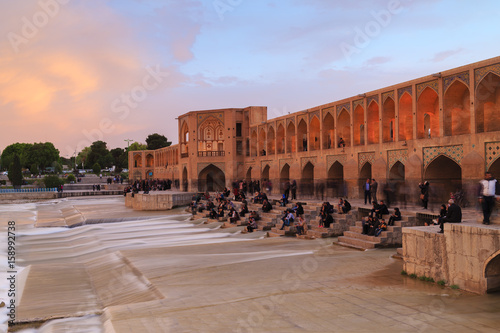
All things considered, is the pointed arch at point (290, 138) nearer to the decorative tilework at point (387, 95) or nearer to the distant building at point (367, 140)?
the distant building at point (367, 140)

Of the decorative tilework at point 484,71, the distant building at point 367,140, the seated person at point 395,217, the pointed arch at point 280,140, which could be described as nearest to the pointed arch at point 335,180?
the distant building at point 367,140

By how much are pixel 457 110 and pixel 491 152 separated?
2563 mm

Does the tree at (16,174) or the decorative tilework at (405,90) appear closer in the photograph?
the decorative tilework at (405,90)

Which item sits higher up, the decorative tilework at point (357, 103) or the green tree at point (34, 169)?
the decorative tilework at point (357, 103)

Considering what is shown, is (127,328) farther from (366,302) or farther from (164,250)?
(164,250)

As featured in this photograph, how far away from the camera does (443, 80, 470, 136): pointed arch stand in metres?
15.7

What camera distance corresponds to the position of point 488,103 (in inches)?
598

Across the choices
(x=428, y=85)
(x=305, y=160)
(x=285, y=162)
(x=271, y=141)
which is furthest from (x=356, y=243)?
(x=271, y=141)

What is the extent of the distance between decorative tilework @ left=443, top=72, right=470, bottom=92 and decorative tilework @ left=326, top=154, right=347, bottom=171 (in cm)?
646

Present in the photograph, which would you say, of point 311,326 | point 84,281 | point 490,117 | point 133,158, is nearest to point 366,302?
point 311,326

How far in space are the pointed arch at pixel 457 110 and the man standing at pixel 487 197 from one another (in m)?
8.52

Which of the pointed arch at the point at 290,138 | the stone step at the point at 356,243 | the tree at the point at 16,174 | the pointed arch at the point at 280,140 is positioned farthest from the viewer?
the tree at the point at 16,174

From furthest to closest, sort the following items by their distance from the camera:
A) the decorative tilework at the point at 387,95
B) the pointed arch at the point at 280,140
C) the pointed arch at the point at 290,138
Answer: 1. the pointed arch at the point at 280,140
2. the pointed arch at the point at 290,138
3. the decorative tilework at the point at 387,95

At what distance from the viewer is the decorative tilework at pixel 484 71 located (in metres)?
13.7
